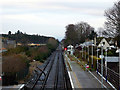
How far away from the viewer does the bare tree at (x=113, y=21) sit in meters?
30.8

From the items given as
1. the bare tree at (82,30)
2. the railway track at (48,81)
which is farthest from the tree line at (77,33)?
the railway track at (48,81)

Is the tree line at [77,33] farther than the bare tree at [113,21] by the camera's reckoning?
Yes

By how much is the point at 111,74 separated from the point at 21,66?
8.94 metres

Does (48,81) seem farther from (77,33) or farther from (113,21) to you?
(77,33)

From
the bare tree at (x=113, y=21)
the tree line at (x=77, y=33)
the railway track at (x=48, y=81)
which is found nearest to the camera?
the railway track at (x=48, y=81)

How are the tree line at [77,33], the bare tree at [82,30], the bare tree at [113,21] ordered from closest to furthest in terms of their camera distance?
1. the bare tree at [113,21]
2. the tree line at [77,33]
3. the bare tree at [82,30]

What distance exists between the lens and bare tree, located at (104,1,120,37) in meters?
30.8

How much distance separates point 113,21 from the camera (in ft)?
105

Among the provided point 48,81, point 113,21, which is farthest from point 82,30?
point 48,81

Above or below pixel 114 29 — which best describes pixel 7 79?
below

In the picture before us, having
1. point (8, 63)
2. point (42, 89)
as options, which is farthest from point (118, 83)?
point (8, 63)

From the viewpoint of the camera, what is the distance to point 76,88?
48.9ft

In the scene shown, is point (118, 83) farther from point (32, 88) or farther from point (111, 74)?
point (32, 88)

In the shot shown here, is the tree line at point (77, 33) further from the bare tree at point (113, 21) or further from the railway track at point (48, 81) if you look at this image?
the railway track at point (48, 81)
